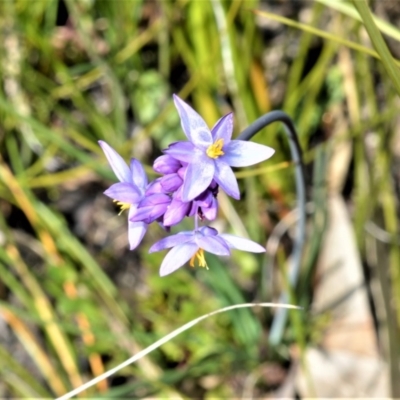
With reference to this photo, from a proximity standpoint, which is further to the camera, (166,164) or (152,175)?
(152,175)

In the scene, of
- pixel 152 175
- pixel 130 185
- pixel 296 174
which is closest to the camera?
pixel 130 185

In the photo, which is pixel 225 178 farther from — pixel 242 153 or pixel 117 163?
pixel 117 163

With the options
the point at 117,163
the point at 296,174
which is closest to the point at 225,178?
the point at 117,163

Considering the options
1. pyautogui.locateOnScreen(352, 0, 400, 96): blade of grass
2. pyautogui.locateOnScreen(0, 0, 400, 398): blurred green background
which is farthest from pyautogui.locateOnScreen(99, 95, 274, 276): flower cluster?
pyautogui.locateOnScreen(0, 0, 400, 398): blurred green background

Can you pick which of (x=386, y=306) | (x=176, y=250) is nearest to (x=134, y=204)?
(x=176, y=250)

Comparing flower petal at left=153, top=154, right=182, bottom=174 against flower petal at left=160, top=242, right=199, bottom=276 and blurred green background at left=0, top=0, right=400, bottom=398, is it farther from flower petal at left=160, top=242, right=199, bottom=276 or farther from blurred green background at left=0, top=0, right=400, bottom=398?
blurred green background at left=0, top=0, right=400, bottom=398

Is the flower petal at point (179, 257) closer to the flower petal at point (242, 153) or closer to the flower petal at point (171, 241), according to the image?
the flower petal at point (171, 241)
